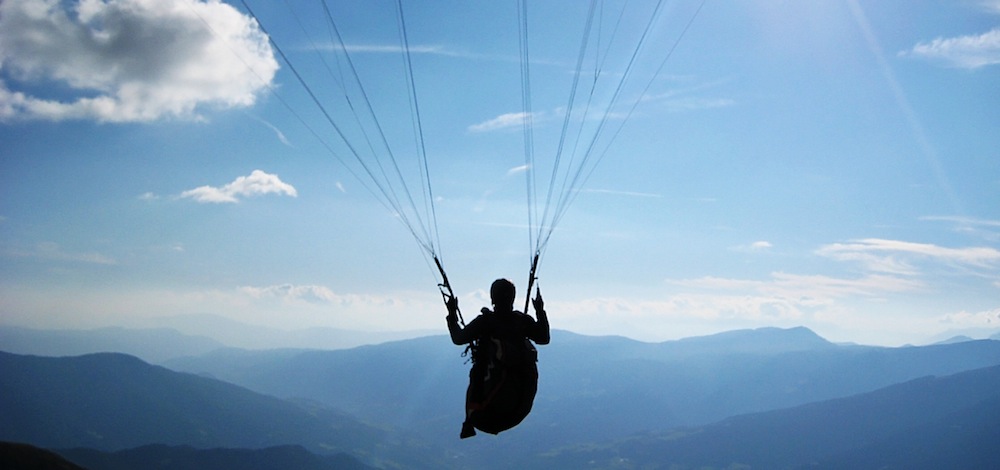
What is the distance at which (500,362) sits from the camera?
8125 mm

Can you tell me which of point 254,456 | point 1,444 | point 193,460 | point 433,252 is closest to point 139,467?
point 193,460

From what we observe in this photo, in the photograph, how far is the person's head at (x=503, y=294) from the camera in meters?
8.62

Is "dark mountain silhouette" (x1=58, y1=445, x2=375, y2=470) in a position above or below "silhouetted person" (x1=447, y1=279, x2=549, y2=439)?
below

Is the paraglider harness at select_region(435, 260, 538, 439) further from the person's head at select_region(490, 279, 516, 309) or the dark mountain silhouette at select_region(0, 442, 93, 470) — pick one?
the dark mountain silhouette at select_region(0, 442, 93, 470)

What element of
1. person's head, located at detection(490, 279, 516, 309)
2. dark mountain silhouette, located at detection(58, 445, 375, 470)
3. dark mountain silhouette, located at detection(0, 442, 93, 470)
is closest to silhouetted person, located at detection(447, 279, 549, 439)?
person's head, located at detection(490, 279, 516, 309)

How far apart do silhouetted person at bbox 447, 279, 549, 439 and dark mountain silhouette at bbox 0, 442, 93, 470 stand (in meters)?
125

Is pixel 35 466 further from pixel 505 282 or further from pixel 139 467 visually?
pixel 505 282

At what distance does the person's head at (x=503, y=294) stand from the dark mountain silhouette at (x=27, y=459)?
12492 cm

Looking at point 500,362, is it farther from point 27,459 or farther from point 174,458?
point 174,458

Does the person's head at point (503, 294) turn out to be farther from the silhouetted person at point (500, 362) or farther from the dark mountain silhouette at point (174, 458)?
the dark mountain silhouette at point (174, 458)

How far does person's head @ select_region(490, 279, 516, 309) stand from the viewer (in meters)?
8.62

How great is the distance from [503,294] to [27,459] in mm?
130975

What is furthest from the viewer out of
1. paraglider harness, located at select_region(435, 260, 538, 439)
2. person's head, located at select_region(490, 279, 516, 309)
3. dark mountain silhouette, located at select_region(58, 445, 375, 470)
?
dark mountain silhouette, located at select_region(58, 445, 375, 470)

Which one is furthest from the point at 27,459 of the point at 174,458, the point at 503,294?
the point at 503,294
